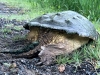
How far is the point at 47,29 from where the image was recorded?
408 centimetres

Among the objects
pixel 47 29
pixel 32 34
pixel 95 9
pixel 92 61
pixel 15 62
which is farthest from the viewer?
pixel 95 9

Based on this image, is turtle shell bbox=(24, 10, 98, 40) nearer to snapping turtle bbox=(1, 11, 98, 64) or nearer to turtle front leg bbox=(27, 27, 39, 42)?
snapping turtle bbox=(1, 11, 98, 64)

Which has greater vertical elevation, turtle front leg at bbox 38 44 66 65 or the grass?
turtle front leg at bbox 38 44 66 65

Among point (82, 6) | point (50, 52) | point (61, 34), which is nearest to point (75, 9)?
point (82, 6)

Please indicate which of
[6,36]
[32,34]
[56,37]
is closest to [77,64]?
[56,37]

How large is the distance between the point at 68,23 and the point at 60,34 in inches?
7.2

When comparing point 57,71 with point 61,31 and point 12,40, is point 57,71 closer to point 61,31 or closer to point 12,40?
point 61,31

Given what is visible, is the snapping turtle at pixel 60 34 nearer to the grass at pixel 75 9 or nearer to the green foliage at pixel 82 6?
the grass at pixel 75 9

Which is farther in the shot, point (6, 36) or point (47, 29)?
point (6, 36)

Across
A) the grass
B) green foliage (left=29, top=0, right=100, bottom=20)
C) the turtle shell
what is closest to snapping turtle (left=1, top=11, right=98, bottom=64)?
the turtle shell

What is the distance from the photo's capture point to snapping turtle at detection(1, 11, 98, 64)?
384cm

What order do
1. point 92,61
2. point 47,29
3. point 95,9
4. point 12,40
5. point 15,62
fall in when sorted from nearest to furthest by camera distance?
point 15,62 < point 92,61 < point 47,29 < point 12,40 < point 95,9

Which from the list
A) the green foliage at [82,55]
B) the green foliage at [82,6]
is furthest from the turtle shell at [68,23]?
the green foliage at [82,6]

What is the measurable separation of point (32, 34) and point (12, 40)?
0.50 meters
